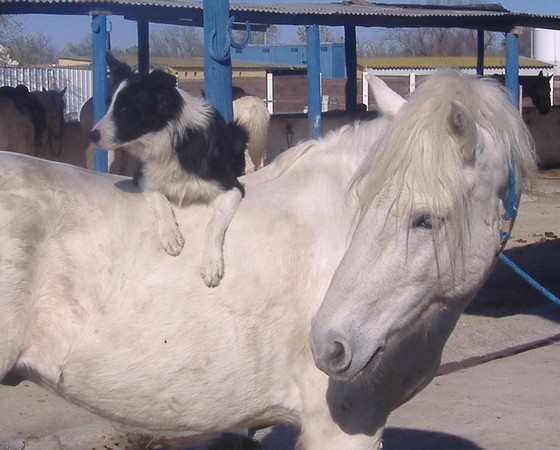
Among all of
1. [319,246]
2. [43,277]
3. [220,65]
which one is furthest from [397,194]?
[220,65]

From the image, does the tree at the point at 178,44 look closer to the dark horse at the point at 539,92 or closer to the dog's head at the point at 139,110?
the dark horse at the point at 539,92

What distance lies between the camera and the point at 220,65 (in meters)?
5.64

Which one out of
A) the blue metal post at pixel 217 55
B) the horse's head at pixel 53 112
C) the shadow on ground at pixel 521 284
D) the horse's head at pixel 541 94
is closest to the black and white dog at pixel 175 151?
the blue metal post at pixel 217 55

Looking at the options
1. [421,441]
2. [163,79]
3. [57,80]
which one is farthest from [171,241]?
[57,80]

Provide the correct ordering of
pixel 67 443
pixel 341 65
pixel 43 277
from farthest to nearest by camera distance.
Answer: pixel 341 65
pixel 67 443
pixel 43 277

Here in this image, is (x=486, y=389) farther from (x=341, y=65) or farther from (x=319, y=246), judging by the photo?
(x=341, y=65)

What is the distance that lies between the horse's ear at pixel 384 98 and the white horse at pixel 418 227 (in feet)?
1.05

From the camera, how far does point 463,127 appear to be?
2609 mm

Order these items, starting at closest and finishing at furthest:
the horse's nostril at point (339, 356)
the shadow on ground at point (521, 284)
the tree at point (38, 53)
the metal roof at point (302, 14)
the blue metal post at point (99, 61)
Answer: the horse's nostril at point (339, 356)
the shadow on ground at point (521, 284)
the blue metal post at point (99, 61)
the metal roof at point (302, 14)
the tree at point (38, 53)

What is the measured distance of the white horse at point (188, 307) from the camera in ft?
9.86

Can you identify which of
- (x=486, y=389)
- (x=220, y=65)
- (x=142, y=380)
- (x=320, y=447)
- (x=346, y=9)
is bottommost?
(x=486, y=389)

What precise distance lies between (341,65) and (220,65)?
31.6 meters

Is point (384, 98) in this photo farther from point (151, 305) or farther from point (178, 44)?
point (178, 44)

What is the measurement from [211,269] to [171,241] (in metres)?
0.18
